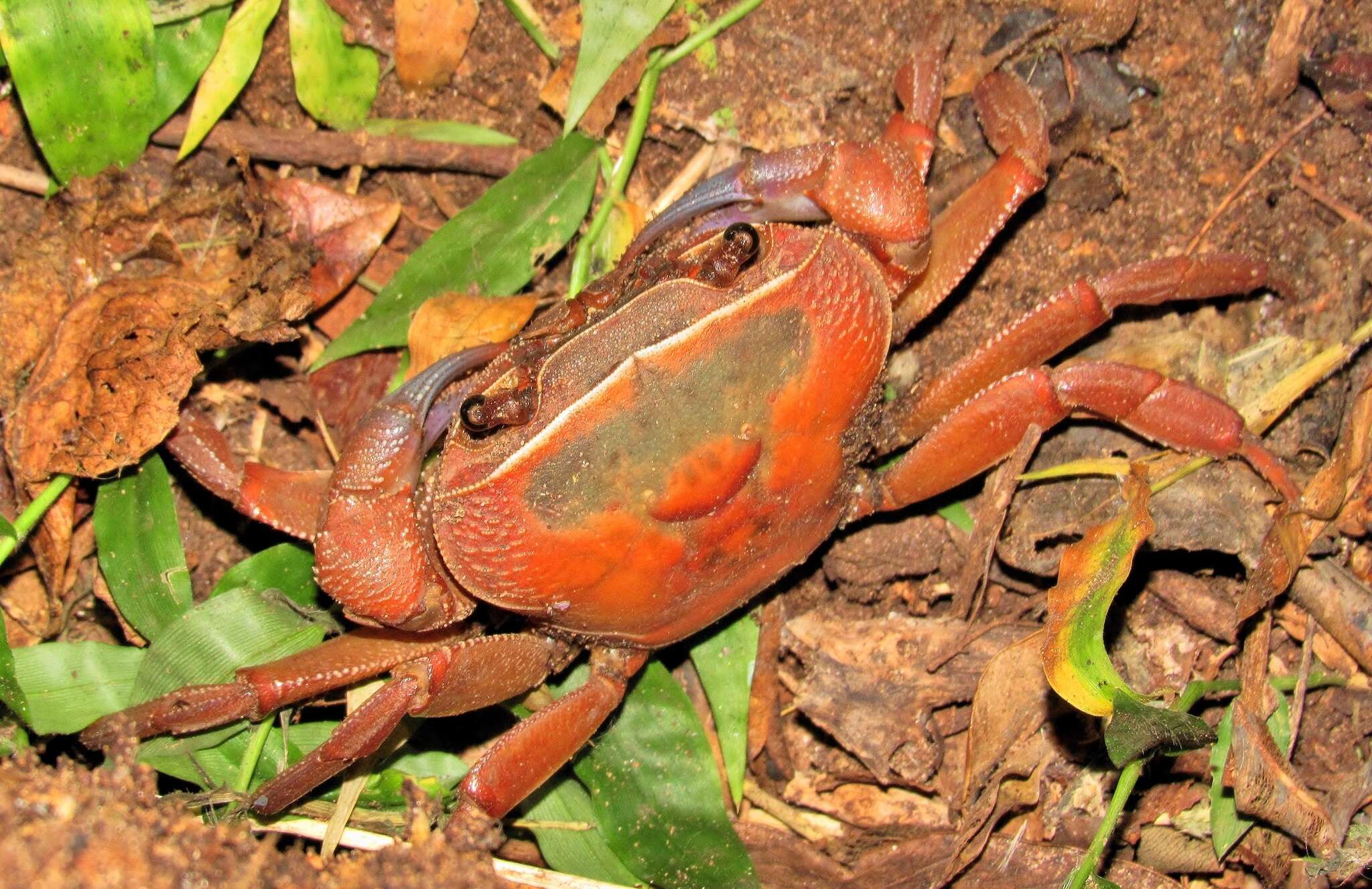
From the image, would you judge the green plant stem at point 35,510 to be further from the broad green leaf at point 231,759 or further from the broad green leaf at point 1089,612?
the broad green leaf at point 1089,612

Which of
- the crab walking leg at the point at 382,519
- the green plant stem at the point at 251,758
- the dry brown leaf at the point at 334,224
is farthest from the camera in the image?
the dry brown leaf at the point at 334,224

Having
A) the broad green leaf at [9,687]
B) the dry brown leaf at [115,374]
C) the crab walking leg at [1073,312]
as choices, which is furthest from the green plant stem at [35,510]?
the crab walking leg at [1073,312]

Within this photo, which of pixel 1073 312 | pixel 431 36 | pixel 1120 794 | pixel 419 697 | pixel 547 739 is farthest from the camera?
pixel 431 36

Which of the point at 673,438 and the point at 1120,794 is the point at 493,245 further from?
the point at 1120,794

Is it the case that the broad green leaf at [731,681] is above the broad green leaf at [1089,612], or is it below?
below

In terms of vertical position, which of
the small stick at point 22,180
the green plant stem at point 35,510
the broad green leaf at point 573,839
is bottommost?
the broad green leaf at point 573,839

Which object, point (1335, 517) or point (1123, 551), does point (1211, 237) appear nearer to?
point (1335, 517)

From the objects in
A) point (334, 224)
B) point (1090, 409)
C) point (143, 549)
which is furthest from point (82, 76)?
point (1090, 409)
